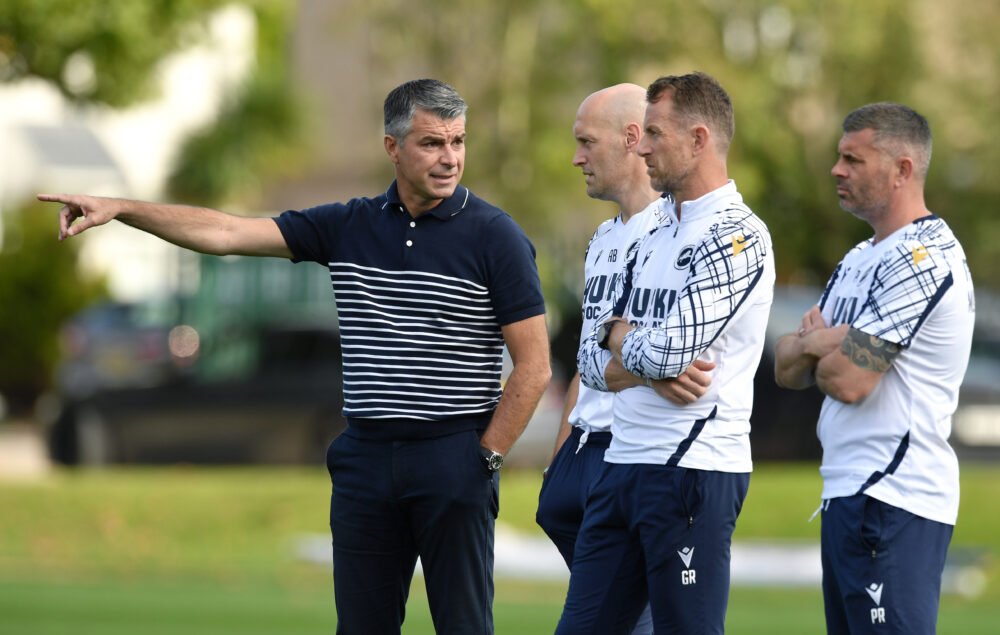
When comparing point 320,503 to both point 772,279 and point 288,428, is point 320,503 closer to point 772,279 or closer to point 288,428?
point 288,428

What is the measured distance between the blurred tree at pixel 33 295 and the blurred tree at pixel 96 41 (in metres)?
17.6

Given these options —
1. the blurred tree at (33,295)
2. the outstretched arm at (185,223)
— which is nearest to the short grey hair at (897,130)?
the outstretched arm at (185,223)

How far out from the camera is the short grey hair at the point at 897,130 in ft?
17.3

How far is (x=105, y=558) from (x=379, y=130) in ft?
30.5

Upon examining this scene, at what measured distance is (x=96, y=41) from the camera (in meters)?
12.5

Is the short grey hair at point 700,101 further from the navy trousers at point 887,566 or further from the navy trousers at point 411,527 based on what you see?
the navy trousers at point 411,527

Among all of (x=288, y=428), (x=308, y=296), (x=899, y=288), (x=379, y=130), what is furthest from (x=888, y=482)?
(x=379, y=130)

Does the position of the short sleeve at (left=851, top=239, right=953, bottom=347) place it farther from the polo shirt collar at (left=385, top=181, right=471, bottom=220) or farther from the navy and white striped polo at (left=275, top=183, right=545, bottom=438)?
the polo shirt collar at (left=385, top=181, right=471, bottom=220)

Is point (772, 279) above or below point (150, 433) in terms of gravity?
above

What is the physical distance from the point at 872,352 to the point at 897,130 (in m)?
0.72

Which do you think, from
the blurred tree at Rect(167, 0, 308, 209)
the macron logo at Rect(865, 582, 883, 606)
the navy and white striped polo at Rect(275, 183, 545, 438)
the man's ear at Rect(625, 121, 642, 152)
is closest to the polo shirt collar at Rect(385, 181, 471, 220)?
the navy and white striped polo at Rect(275, 183, 545, 438)

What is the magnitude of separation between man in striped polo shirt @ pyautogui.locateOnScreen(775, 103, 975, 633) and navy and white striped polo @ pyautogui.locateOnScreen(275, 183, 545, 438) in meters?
1.14

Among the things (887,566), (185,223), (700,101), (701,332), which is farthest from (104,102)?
(887,566)

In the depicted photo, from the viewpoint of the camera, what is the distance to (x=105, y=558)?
1459cm
